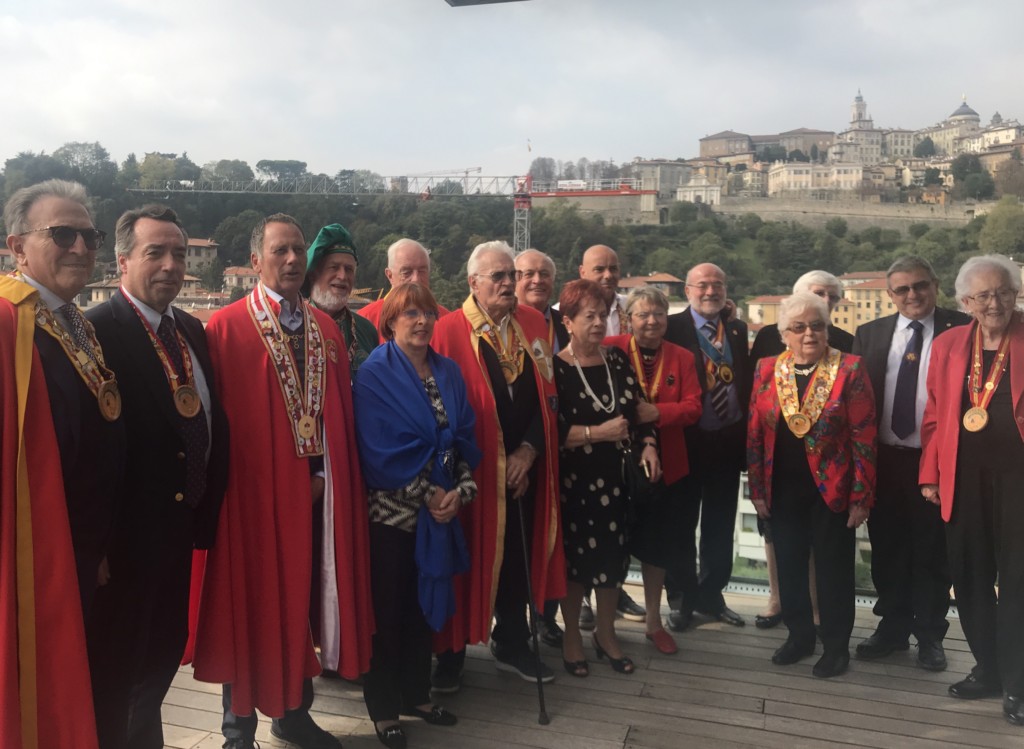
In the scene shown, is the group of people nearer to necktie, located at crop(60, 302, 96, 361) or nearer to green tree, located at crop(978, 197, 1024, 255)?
necktie, located at crop(60, 302, 96, 361)

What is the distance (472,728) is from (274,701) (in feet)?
2.38

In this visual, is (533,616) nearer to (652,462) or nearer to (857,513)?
(652,462)

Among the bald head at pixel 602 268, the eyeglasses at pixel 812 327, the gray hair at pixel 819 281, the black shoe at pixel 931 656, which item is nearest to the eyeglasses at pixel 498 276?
the bald head at pixel 602 268

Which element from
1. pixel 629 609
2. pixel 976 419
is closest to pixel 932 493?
pixel 976 419

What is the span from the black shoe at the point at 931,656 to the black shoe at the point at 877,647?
0.34 ft

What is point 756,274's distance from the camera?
63.6 meters

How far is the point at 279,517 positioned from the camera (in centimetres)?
253

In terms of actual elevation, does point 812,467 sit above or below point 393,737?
above

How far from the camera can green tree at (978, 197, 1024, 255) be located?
5666cm

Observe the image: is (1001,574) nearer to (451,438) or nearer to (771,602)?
(771,602)

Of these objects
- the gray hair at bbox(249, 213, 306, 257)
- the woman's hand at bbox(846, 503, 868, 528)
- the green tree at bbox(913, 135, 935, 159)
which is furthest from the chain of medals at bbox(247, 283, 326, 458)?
the green tree at bbox(913, 135, 935, 159)

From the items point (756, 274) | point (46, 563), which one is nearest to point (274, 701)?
point (46, 563)

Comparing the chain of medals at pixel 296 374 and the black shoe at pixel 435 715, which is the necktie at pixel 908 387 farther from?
the chain of medals at pixel 296 374

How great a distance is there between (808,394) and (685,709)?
1288 millimetres
